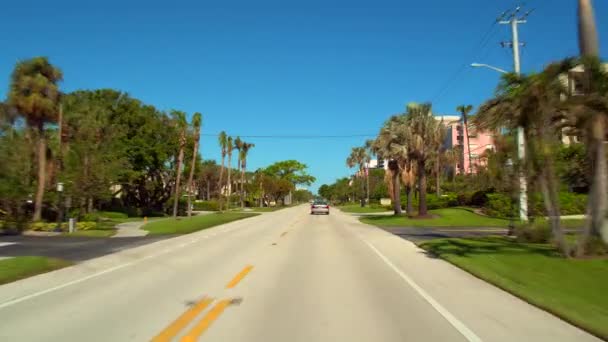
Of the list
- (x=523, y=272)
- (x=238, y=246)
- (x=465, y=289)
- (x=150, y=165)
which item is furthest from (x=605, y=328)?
(x=150, y=165)

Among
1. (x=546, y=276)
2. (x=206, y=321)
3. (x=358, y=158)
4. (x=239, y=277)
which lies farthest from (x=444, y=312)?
(x=358, y=158)

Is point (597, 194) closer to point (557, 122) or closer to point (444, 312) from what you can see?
point (557, 122)

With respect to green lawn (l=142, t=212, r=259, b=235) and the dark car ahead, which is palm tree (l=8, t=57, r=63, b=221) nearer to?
green lawn (l=142, t=212, r=259, b=235)

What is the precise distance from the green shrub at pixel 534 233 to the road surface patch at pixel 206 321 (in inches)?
509

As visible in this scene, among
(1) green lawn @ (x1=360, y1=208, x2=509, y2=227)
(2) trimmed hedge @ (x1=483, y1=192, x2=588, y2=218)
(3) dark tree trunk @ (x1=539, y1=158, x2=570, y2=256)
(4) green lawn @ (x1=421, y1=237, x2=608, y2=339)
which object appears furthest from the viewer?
(2) trimmed hedge @ (x1=483, y1=192, x2=588, y2=218)

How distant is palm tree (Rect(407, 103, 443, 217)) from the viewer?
39406mm

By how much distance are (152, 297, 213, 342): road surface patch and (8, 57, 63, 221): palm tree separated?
2443 cm

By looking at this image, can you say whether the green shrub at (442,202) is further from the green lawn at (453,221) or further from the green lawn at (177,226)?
the green lawn at (177,226)

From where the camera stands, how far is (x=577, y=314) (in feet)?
23.8

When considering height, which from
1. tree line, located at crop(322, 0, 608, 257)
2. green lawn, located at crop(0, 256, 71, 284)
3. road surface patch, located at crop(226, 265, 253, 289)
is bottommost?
road surface patch, located at crop(226, 265, 253, 289)

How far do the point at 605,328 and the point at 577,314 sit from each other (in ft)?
2.52

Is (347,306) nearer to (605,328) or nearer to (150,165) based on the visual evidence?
(605,328)

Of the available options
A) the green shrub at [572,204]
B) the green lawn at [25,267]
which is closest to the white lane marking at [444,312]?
the green lawn at [25,267]

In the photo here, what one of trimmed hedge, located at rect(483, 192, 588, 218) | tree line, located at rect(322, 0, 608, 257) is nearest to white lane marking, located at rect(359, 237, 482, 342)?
tree line, located at rect(322, 0, 608, 257)
